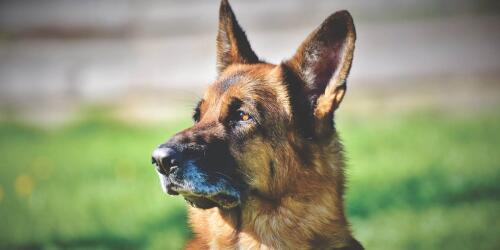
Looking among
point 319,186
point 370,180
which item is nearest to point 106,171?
point 370,180

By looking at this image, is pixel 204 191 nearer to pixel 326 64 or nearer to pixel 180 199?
pixel 326 64

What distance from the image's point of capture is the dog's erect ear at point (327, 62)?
142 inches

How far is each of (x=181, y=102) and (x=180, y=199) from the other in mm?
5355

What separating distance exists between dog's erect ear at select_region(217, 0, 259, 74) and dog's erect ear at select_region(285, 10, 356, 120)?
1.65 feet

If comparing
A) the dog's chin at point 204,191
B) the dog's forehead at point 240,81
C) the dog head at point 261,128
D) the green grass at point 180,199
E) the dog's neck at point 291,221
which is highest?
the dog's forehead at point 240,81

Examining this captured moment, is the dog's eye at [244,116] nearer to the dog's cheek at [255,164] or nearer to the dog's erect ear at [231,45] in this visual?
the dog's cheek at [255,164]

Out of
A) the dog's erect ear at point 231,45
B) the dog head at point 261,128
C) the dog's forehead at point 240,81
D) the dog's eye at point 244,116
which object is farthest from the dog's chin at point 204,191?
the dog's erect ear at point 231,45

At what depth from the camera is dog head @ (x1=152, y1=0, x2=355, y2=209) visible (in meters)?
3.41

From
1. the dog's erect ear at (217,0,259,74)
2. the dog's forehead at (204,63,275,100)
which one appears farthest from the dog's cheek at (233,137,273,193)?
the dog's erect ear at (217,0,259,74)

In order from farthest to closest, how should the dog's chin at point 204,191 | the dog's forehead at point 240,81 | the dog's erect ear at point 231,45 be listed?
the dog's erect ear at point 231,45
the dog's forehead at point 240,81
the dog's chin at point 204,191

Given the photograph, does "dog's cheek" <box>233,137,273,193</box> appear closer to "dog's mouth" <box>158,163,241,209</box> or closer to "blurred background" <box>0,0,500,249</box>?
"dog's mouth" <box>158,163,241,209</box>

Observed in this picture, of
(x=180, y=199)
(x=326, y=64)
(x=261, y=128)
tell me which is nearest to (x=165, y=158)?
(x=261, y=128)

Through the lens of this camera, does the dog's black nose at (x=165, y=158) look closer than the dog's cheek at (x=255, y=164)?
Yes

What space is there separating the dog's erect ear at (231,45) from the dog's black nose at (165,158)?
114 centimetres
